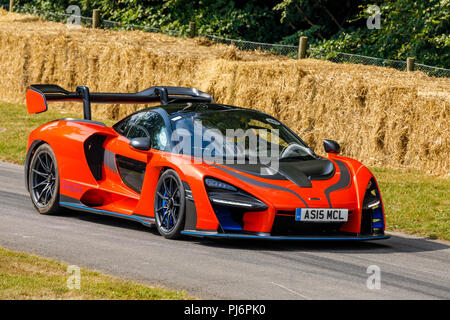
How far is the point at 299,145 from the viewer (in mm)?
9617

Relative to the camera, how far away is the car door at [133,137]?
30.3 feet

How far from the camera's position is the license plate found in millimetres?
8125

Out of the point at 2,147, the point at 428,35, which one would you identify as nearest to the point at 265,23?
the point at 428,35

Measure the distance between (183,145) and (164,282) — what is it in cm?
261

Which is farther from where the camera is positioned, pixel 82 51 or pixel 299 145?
pixel 82 51

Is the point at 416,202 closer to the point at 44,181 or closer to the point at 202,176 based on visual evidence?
the point at 202,176

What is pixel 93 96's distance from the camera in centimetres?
1107

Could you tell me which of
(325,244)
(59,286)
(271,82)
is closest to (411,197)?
(325,244)

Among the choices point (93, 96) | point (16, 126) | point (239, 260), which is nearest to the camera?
point (239, 260)

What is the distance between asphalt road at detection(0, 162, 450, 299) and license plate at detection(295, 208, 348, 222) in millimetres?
331

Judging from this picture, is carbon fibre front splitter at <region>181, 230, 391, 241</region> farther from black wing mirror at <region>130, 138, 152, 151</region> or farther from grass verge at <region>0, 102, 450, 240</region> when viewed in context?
grass verge at <region>0, 102, 450, 240</region>

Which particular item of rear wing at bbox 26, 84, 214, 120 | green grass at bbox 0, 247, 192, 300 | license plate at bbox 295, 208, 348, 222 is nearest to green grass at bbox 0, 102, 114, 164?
rear wing at bbox 26, 84, 214, 120

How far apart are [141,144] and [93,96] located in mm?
2230

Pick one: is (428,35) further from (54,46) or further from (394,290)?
(394,290)
